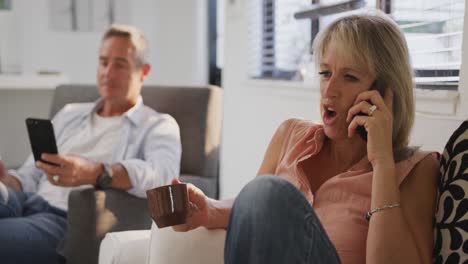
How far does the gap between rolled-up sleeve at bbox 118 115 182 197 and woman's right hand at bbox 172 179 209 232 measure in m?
0.58

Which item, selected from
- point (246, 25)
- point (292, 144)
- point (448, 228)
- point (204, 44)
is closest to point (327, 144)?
point (292, 144)

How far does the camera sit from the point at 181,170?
2.30 m

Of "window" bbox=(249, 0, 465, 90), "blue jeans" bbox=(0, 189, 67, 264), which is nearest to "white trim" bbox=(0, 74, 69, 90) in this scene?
"window" bbox=(249, 0, 465, 90)

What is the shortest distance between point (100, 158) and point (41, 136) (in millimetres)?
408

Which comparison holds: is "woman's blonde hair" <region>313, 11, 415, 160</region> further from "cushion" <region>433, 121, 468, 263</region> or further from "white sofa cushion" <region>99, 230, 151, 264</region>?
"white sofa cushion" <region>99, 230, 151, 264</region>

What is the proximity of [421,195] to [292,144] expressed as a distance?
0.38 metres

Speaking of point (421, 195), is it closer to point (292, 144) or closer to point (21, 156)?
point (292, 144)

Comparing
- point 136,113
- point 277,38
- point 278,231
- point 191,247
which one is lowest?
point 191,247

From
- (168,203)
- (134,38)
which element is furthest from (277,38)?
(168,203)

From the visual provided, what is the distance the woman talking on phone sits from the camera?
43.4 inches

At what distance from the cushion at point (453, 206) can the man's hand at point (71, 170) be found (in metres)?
1.09

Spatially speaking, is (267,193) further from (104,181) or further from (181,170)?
(181,170)

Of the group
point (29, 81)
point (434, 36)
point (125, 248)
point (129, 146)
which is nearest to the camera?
point (125, 248)

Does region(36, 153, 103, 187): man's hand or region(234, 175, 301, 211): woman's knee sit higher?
region(234, 175, 301, 211): woman's knee
